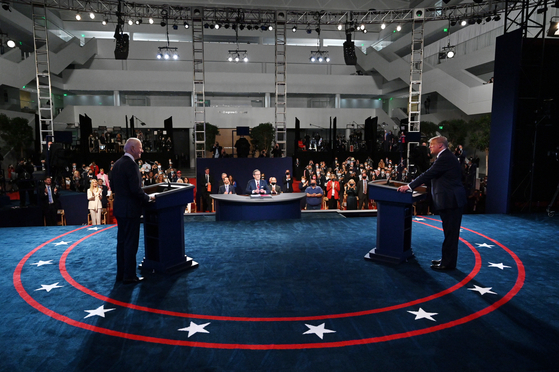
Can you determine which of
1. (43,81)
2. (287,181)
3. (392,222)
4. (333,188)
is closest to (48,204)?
(287,181)

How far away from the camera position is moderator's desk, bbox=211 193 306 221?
801 centimetres

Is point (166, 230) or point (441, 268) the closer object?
point (166, 230)

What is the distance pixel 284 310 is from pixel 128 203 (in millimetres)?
2169

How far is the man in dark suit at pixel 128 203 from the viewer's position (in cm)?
420

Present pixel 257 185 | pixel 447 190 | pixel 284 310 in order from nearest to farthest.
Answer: pixel 284 310, pixel 447 190, pixel 257 185

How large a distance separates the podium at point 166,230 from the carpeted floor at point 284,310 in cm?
19

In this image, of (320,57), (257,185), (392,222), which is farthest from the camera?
(320,57)

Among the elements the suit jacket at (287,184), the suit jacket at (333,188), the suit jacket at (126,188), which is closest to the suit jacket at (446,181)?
the suit jacket at (126,188)

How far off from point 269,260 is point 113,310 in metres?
2.18

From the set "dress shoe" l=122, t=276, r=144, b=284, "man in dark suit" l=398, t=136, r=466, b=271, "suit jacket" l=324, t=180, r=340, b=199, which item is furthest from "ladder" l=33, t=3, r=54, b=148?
"man in dark suit" l=398, t=136, r=466, b=271

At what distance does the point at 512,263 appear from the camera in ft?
16.7

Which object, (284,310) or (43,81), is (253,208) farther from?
(43,81)

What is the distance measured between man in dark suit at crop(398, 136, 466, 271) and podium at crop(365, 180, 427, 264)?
0.21 meters

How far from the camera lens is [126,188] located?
13.9ft
